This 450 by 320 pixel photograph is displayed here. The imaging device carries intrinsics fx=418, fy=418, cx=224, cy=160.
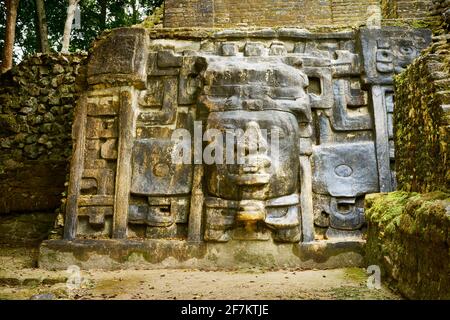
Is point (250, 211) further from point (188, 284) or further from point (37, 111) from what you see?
point (37, 111)

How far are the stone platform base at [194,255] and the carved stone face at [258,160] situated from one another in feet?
2.15

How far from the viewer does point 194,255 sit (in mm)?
4945

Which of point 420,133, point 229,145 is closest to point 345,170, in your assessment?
point 229,145

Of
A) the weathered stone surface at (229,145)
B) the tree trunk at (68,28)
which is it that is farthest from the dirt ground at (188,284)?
the tree trunk at (68,28)

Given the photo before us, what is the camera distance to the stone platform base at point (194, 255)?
488cm

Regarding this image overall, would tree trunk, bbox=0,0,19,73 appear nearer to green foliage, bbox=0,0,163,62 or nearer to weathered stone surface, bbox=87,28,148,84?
Result: weathered stone surface, bbox=87,28,148,84

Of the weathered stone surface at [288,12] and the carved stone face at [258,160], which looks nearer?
the carved stone face at [258,160]

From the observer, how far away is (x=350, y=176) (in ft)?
17.4

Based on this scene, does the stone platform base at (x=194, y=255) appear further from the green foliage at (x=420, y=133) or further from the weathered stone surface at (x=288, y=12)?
the weathered stone surface at (x=288, y=12)

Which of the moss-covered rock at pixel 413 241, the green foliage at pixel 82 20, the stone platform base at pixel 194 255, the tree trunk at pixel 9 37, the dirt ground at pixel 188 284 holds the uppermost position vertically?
the green foliage at pixel 82 20

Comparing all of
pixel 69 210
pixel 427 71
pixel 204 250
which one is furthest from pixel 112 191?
pixel 427 71

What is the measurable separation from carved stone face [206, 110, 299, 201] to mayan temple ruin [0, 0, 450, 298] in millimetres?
15

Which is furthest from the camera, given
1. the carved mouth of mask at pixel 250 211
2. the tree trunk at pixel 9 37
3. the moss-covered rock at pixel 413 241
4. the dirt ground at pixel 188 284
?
the tree trunk at pixel 9 37

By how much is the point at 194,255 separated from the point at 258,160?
1.36m
